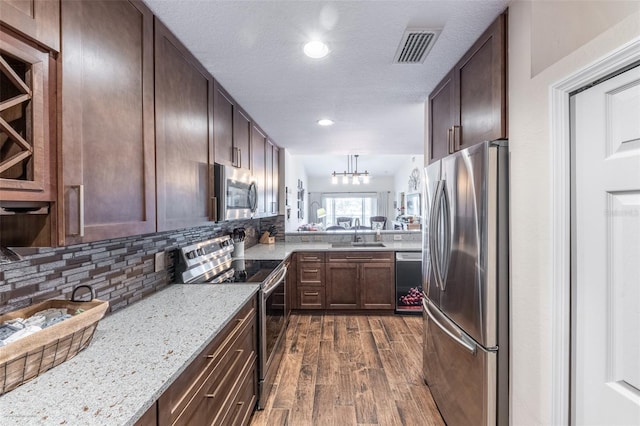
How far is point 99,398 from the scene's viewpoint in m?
0.80

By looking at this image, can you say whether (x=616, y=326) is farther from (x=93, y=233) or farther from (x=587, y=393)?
(x=93, y=233)

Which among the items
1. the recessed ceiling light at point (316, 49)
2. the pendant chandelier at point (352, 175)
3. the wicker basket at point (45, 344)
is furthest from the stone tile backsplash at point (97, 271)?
the pendant chandelier at point (352, 175)

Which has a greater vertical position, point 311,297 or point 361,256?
point 361,256

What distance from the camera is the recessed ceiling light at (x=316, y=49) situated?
1.61 metres

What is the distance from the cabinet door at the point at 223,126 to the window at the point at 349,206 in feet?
29.1

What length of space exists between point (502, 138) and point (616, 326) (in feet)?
2.73

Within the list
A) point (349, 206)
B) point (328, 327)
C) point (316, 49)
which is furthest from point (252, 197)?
point (349, 206)

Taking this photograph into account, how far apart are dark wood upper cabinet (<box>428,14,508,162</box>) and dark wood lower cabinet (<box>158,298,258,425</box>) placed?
1618mm

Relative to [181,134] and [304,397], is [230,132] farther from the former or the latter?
[304,397]

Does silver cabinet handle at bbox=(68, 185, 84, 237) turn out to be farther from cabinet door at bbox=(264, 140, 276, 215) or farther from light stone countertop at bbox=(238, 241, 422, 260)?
cabinet door at bbox=(264, 140, 276, 215)

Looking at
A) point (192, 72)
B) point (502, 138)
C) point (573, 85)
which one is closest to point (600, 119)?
point (573, 85)

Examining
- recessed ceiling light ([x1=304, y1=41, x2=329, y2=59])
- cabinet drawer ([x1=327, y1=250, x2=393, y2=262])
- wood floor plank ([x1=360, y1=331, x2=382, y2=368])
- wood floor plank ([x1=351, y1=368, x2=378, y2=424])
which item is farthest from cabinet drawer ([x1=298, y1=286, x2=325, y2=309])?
recessed ceiling light ([x1=304, y1=41, x2=329, y2=59])

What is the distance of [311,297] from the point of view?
12.7ft

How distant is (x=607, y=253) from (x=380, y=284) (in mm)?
2915
